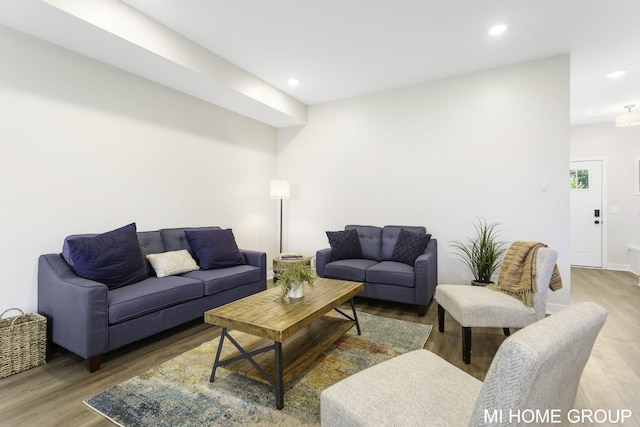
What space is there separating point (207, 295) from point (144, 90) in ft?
7.66

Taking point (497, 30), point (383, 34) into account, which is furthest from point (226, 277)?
point (497, 30)

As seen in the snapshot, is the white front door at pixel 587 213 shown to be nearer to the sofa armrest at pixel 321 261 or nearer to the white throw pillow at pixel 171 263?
the sofa armrest at pixel 321 261

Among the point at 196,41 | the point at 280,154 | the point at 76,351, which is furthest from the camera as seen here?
the point at 280,154

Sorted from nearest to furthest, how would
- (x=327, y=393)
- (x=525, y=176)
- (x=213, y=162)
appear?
(x=327, y=393), (x=525, y=176), (x=213, y=162)

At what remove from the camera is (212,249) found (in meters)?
3.51

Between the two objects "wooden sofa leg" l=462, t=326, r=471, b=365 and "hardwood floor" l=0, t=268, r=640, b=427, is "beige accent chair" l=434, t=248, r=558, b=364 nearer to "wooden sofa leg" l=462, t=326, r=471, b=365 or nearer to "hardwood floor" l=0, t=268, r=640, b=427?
"wooden sofa leg" l=462, t=326, r=471, b=365

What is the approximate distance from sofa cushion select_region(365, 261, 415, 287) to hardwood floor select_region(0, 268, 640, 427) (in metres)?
0.35

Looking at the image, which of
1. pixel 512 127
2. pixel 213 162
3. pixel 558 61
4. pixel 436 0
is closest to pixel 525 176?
pixel 512 127

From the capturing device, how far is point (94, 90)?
299 cm

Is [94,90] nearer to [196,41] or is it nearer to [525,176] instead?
[196,41]

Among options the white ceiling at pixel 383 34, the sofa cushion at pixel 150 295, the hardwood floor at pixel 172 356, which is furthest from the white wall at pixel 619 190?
the sofa cushion at pixel 150 295

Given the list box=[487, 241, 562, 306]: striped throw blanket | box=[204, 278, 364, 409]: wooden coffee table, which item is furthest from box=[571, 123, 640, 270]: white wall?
box=[204, 278, 364, 409]: wooden coffee table

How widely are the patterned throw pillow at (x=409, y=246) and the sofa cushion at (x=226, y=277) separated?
1.70 meters

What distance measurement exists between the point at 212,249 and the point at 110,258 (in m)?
1.05
